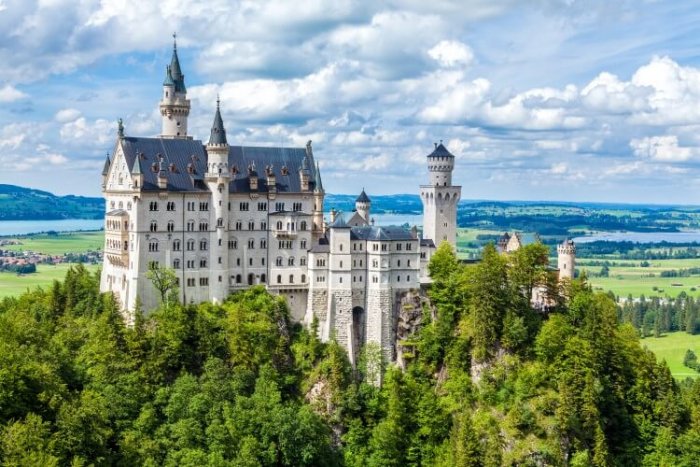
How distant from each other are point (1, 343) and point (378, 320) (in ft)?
126

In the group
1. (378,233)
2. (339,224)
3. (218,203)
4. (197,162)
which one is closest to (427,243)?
(378,233)

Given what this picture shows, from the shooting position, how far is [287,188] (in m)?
107

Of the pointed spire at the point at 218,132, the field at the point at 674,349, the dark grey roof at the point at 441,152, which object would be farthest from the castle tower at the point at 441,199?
the field at the point at 674,349

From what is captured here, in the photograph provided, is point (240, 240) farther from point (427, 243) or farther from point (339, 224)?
point (427, 243)

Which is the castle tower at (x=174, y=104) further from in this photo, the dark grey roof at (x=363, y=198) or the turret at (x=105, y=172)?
the dark grey roof at (x=363, y=198)

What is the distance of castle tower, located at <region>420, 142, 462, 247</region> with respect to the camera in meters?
114

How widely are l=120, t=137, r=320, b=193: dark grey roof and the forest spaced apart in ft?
41.5

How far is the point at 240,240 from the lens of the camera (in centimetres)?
10488

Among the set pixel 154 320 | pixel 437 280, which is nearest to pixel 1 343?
pixel 154 320

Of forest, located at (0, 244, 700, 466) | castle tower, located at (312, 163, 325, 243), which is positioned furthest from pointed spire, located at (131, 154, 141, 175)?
castle tower, located at (312, 163, 325, 243)

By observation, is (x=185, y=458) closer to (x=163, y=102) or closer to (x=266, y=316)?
(x=266, y=316)

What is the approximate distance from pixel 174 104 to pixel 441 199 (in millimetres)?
33686

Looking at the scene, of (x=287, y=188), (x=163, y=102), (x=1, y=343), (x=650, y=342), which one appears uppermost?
(x=163, y=102)

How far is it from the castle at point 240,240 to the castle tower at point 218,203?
0.11 metres
